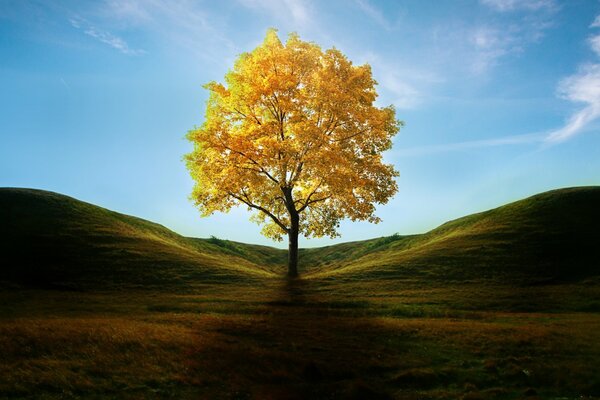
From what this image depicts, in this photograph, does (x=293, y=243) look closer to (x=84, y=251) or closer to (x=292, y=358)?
(x=84, y=251)

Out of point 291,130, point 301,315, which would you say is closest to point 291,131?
point 291,130

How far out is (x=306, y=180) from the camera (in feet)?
165

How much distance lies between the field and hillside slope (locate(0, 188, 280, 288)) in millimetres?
238

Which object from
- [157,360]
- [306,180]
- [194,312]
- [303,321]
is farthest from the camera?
[306,180]

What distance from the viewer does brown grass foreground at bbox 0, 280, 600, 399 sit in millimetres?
16297

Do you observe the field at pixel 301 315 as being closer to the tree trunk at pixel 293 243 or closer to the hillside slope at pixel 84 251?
the hillside slope at pixel 84 251

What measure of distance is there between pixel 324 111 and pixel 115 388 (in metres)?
36.1

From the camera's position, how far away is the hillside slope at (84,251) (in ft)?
131

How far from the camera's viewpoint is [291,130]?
46219 millimetres

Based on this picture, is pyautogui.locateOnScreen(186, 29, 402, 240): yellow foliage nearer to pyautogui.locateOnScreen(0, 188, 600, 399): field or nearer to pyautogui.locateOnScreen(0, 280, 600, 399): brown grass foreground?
pyautogui.locateOnScreen(0, 188, 600, 399): field

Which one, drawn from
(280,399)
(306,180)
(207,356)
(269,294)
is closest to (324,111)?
(306,180)

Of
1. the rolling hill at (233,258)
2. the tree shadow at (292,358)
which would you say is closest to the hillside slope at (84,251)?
the rolling hill at (233,258)

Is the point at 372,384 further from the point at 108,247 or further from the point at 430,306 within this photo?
the point at 108,247

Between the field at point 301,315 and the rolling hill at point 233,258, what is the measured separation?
0.82 ft
